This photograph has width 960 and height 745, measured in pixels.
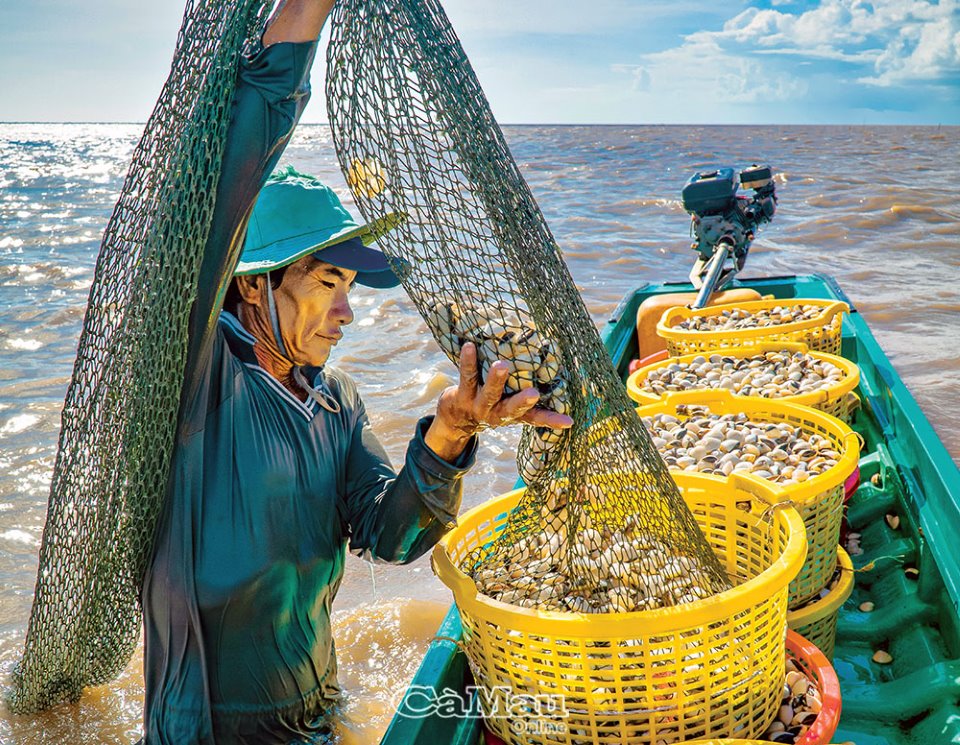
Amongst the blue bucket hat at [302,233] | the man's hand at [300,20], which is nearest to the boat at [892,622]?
the blue bucket hat at [302,233]

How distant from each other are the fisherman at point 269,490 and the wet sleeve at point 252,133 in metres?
0.11

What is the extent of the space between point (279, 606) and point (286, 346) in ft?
1.76

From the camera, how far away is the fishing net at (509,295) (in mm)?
1490

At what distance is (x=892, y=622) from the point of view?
2.39 m

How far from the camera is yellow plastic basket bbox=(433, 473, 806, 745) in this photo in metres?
1.43

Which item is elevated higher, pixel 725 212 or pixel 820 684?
pixel 725 212

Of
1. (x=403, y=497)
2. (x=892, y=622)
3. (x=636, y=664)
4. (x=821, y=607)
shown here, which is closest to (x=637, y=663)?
(x=636, y=664)

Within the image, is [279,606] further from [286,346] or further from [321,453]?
[286,346]

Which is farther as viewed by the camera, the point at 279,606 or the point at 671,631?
the point at 279,606

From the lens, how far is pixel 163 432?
1604 mm

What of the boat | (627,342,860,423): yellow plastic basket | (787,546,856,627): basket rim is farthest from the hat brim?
(627,342,860,423): yellow plastic basket

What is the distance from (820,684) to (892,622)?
856mm

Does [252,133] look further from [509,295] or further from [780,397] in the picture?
[780,397]

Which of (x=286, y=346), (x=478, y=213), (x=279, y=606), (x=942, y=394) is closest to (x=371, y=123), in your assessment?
(x=478, y=213)
